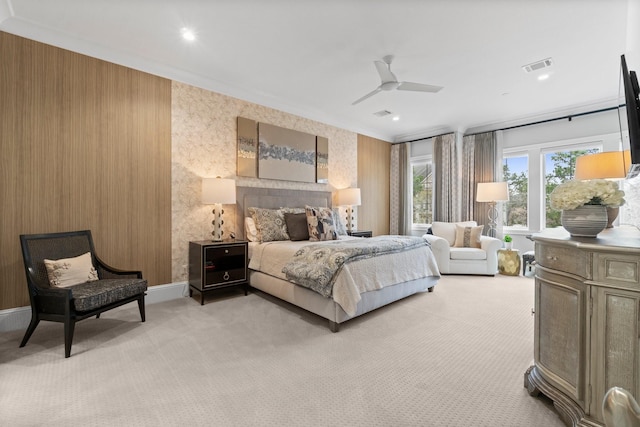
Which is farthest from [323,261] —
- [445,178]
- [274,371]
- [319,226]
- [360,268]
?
[445,178]

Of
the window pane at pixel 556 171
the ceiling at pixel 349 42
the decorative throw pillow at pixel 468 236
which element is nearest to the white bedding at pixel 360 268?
the decorative throw pillow at pixel 468 236

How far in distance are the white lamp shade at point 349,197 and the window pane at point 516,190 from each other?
289 centimetres

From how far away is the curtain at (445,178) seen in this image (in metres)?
5.94

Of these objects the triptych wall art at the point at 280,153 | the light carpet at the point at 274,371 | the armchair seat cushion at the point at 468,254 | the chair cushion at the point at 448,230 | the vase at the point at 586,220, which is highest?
the triptych wall art at the point at 280,153

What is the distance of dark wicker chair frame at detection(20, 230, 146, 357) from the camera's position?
2.25 m

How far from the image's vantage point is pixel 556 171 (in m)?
5.13

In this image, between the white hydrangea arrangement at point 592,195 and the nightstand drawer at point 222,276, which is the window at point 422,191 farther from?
the white hydrangea arrangement at point 592,195

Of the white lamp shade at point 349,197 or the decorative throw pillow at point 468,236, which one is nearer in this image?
the decorative throw pillow at point 468,236

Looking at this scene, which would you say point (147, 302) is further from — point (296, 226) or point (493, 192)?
point (493, 192)

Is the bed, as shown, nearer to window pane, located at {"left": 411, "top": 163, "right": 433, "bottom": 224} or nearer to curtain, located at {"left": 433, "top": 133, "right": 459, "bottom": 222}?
curtain, located at {"left": 433, "top": 133, "right": 459, "bottom": 222}

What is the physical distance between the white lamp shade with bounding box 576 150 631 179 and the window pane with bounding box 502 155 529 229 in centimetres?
311

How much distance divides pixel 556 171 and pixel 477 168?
1236 mm

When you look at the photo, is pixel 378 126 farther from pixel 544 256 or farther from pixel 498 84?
pixel 544 256

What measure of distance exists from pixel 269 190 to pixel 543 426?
3.90 metres
